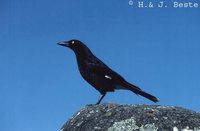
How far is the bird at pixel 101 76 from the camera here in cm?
914

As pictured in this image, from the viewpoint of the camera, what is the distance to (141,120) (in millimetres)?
5957

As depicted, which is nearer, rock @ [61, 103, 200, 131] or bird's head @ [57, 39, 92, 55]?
rock @ [61, 103, 200, 131]

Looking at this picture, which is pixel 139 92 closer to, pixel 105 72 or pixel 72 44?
pixel 105 72

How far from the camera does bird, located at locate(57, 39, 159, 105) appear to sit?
9.14m

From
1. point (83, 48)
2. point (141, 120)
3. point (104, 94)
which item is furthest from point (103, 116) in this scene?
point (83, 48)

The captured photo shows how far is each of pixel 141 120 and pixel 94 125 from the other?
0.75 meters

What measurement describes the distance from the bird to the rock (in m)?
2.38

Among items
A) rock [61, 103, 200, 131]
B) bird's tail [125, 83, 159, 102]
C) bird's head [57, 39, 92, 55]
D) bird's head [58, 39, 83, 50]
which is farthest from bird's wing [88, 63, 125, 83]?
rock [61, 103, 200, 131]

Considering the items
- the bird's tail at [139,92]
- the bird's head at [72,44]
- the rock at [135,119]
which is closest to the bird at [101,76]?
the bird's tail at [139,92]

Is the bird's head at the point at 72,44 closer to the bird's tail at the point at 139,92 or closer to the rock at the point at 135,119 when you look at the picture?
the bird's tail at the point at 139,92

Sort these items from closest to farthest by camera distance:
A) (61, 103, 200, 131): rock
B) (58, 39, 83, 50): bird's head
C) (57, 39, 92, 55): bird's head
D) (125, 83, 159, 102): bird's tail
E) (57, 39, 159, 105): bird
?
(61, 103, 200, 131): rock, (125, 83, 159, 102): bird's tail, (57, 39, 159, 105): bird, (57, 39, 92, 55): bird's head, (58, 39, 83, 50): bird's head

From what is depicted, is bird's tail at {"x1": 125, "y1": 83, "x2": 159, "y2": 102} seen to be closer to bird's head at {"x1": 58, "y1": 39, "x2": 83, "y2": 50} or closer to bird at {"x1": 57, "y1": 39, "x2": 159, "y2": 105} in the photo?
bird at {"x1": 57, "y1": 39, "x2": 159, "y2": 105}

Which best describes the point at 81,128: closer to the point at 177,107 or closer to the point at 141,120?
the point at 141,120

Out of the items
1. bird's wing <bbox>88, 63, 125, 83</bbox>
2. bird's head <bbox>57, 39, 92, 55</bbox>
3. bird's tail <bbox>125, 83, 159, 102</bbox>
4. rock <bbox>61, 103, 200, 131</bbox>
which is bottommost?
rock <bbox>61, 103, 200, 131</bbox>
